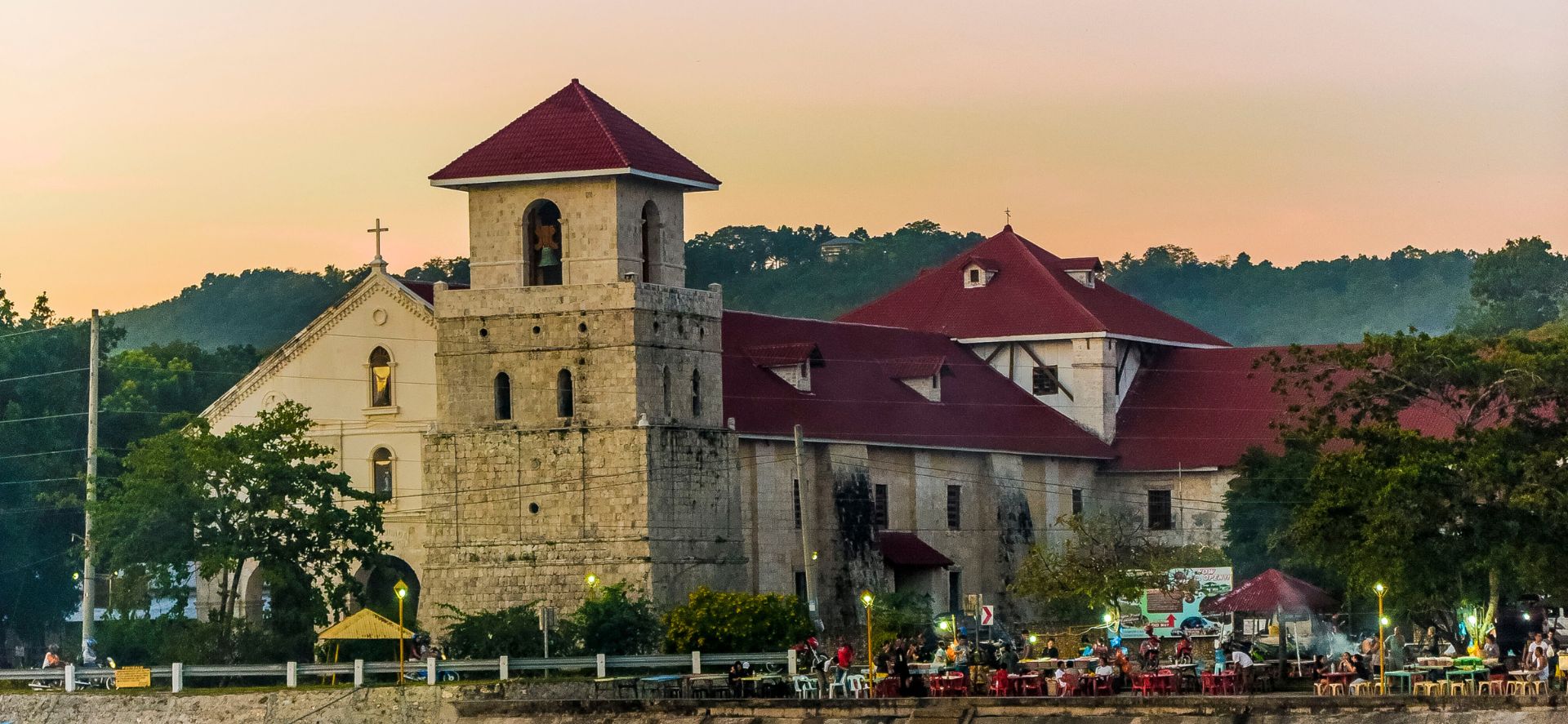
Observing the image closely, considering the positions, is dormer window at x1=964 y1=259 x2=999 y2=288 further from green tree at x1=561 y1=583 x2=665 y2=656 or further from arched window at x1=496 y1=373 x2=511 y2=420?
green tree at x1=561 y1=583 x2=665 y2=656

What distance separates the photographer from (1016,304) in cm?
9050

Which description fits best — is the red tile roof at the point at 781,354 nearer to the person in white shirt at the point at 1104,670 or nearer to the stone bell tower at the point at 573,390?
the stone bell tower at the point at 573,390

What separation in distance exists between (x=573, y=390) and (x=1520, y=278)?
79.3m

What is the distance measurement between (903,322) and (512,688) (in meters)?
34.5

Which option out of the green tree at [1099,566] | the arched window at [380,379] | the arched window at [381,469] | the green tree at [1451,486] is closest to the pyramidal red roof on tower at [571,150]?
the arched window at [380,379]

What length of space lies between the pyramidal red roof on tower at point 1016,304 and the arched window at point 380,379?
67.8ft

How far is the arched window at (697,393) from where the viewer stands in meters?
72.7

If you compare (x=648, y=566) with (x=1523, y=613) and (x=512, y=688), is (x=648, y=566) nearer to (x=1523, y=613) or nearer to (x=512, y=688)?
(x=512, y=688)

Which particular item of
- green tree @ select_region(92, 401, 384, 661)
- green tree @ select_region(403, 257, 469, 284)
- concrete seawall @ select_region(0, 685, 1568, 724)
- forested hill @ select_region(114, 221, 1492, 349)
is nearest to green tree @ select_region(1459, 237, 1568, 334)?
forested hill @ select_region(114, 221, 1492, 349)

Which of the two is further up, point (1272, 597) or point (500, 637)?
point (1272, 597)

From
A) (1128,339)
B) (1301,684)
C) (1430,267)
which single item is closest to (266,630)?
(1301,684)

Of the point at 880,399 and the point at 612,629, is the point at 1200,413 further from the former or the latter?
the point at 612,629

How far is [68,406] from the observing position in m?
91.1

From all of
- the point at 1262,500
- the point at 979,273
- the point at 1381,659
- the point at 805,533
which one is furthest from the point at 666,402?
the point at 979,273
